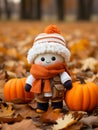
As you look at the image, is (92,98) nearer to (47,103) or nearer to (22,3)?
(47,103)

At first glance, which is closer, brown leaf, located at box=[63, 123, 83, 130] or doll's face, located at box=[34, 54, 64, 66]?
brown leaf, located at box=[63, 123, 83, 130]

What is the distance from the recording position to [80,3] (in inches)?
1379

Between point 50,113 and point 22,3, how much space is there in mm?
35552

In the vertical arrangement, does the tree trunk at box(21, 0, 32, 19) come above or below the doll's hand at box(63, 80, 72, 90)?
below

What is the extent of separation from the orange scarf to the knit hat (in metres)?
0.07

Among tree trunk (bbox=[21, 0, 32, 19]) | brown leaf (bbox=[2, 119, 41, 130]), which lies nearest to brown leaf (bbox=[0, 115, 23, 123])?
brown leaf (bbox=[2, 119, 41, 130])

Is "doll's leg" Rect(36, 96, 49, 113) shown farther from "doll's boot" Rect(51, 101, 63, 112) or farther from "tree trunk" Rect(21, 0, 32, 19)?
"tree trunk" Rect(21, 0, 32, 19)

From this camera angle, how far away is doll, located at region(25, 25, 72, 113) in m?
2.80

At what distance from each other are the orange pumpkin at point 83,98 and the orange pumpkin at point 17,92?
37cm

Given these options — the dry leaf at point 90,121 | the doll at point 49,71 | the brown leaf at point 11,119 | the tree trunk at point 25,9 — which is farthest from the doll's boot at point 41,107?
the tree trunk at point 25,9

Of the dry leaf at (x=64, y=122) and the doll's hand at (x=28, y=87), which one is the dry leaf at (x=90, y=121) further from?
the doll's hand at (x=28, y=87)

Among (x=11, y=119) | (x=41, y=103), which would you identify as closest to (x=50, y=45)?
(x=41, y=103)

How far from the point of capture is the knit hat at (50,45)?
2.79 meters

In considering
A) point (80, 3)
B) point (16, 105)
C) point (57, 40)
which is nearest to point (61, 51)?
point (57, 40)
